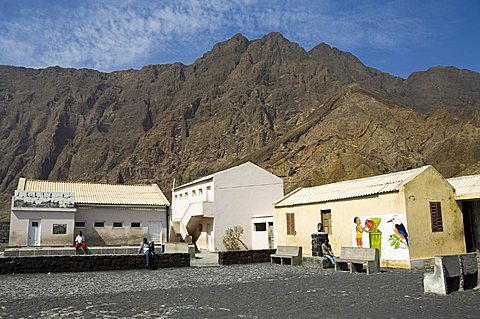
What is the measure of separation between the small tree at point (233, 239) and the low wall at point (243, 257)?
12020 millimetres

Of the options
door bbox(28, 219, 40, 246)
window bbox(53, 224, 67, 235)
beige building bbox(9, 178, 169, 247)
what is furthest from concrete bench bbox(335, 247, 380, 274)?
door bbox(28, 219, 40, 246)

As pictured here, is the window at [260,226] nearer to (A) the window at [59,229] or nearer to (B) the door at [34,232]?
(A) the window at [59,229]

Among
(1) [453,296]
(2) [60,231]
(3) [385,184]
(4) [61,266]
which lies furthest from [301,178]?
(1) [453,296]

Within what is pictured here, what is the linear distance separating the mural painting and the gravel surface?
283cm

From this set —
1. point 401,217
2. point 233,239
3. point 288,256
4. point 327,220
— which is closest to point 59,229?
point 233,239

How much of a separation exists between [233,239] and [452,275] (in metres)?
25.6

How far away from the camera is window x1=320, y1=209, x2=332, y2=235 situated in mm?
24203

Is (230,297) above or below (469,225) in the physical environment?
below

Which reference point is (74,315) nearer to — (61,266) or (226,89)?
(61,266)

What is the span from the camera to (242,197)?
3769 centimetres

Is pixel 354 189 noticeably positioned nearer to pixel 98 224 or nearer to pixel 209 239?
pixel 209 239

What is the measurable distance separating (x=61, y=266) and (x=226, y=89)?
115112 mm

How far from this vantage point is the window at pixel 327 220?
79.4 feet

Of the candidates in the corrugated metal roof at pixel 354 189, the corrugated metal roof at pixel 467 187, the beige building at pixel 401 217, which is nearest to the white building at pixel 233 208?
the corrugated metal roof at pixel 354 189
